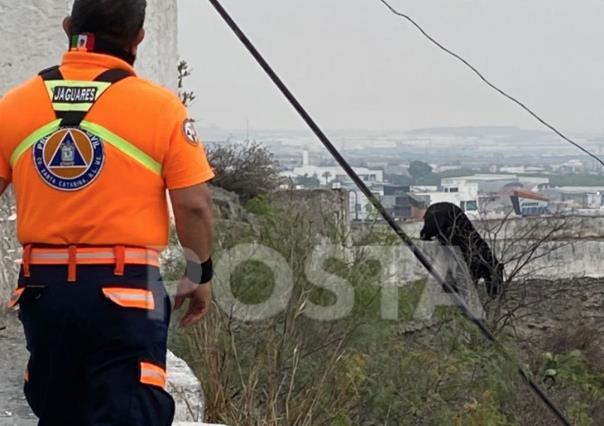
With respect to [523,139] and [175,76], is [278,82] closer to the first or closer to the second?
[175,76]

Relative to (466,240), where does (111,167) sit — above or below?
above

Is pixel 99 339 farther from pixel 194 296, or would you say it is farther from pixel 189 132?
pixel 189 132

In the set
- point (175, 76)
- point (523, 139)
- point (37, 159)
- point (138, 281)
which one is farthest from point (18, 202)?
point (523, 139)

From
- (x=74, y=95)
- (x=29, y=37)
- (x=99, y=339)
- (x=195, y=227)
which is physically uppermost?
(x=29, y=37)

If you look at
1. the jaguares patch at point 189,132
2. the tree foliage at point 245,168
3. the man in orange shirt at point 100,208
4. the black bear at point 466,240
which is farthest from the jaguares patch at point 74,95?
the tree foliage at point 245,168

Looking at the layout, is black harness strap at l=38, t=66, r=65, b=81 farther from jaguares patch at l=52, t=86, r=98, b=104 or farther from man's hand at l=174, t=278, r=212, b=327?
man's hand at l=174, t=278, r=212, b=327

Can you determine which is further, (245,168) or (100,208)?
(245,168)

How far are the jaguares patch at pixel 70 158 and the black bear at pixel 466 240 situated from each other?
820 centimetres

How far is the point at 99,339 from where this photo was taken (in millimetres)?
3209

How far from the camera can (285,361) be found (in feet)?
19.9

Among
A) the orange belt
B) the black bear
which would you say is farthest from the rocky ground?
the black bear

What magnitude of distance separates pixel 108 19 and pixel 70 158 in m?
0.40

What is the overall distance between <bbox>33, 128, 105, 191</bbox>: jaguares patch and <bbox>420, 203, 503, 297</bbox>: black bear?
8.20 metres

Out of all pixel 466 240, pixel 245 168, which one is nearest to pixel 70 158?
pixel 466 240
